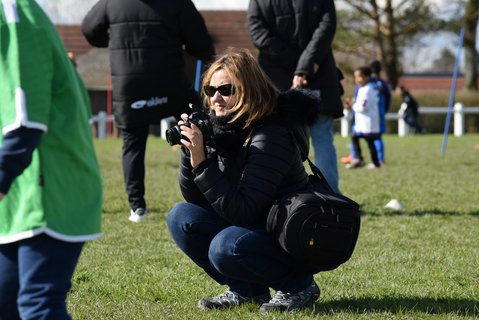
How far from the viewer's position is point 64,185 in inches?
117

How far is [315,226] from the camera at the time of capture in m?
4.07

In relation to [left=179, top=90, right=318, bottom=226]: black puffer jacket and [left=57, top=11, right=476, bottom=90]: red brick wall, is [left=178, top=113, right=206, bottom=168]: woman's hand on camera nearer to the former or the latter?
[left=179, top=90, right=318, bottom=226]: black puffer jacket

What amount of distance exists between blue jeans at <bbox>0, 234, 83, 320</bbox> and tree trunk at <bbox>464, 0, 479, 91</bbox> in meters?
32.8

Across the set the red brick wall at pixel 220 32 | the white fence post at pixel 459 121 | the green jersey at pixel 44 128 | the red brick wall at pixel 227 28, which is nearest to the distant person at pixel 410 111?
the white fence post at pixel 459 121

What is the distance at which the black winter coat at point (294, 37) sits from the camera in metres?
7.60

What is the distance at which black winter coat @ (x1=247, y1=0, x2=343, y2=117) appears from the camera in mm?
7598

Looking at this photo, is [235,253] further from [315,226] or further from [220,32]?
[220,32]

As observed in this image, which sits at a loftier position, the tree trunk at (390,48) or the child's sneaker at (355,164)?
the child's sneaker at (355,164)

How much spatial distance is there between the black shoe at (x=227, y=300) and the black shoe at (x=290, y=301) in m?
0.18

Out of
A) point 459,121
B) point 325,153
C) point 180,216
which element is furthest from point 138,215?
point 459,121

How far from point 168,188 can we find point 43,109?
731 centimetres

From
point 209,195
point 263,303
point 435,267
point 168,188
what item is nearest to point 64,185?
point 209,195

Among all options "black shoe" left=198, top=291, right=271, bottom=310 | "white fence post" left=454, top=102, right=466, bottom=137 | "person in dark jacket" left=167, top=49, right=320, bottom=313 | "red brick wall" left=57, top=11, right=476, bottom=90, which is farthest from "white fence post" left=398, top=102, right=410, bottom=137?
"person in dark jacket" left=167, top=49, right=320, bottom=313

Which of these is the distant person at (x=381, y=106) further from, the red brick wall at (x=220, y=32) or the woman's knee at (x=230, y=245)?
the red brick wall at (x=220, y=32)
